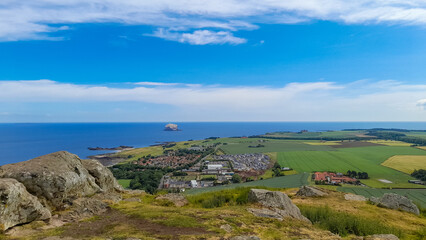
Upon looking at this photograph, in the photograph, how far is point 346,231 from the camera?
1398cm

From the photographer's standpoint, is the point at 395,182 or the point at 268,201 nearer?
the point at 268,201

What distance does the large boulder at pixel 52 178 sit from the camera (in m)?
13.7

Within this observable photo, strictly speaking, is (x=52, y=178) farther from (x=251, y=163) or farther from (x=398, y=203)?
(x=251, y=163)

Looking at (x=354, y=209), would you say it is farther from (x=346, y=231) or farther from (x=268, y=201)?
(x=268, y=201)

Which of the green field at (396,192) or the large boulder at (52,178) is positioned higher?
the large boulder at (52,178)

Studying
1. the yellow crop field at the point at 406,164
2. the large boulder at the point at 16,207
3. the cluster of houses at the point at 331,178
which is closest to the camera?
the large boulder at the point at 16,207

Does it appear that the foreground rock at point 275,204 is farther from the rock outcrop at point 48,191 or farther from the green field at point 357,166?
the green field at point 357,166

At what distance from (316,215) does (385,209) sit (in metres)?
8.32

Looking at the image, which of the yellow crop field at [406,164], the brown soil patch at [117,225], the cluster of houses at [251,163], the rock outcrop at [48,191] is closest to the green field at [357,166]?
the yellow crop field at [406,164]

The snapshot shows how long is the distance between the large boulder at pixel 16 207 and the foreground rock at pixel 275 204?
1330 centimetres

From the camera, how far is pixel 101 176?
802 inches

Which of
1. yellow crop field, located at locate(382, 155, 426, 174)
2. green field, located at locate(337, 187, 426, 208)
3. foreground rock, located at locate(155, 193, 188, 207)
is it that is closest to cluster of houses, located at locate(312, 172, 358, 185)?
green field, located at locate(337, 187, 426, 208)

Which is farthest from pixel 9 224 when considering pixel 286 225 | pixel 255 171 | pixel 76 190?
pixel 255 171

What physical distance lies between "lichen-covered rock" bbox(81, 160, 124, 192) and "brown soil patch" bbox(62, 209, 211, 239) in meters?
7.58
